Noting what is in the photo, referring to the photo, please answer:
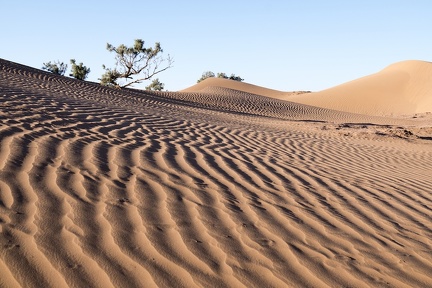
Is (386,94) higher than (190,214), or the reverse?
(190,214)

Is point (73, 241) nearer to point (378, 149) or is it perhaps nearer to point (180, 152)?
point (180, 152)

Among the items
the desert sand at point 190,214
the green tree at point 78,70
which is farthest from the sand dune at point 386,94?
the desert sand at point 190,214

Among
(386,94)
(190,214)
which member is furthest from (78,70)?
(190,214)

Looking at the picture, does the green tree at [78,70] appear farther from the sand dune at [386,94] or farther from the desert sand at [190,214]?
the desert sand at [190,214]

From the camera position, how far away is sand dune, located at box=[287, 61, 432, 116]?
44.3 meters

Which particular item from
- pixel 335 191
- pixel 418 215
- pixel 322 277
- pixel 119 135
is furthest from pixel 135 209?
pixel 119 135

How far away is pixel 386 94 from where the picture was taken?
4959cm

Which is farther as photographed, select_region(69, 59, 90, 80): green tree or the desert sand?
select_region(69, 59, 90, 80): green tree

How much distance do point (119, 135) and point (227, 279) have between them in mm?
4273

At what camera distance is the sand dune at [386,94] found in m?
44.3

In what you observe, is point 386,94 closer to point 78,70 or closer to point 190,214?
point 78,70

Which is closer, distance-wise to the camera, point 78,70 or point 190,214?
point 190,214

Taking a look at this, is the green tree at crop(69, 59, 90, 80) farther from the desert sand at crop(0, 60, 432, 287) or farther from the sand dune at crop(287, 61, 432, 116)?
the desert sand at crop(0, 60, 432, 287)

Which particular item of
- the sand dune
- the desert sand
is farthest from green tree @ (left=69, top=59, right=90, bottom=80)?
the desert sand
